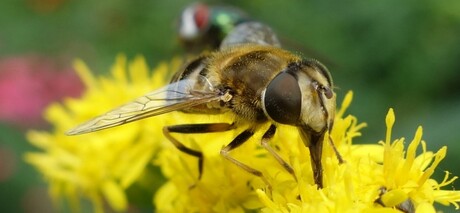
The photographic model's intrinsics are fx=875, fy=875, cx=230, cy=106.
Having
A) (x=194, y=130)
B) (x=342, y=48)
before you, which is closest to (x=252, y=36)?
(x=194, y=130)

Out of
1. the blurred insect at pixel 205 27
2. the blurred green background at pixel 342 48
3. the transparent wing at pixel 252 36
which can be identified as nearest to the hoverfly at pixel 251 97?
the transparent wing at pixel 252 36

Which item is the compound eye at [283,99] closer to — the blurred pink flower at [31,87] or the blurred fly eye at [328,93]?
the blurred fly eye at [328,93]

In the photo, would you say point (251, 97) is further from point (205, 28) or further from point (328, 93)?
point (205, 28)

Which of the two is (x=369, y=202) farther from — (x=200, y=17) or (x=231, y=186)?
(x=200, y=17)

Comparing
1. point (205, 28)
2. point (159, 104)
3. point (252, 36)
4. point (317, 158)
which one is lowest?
point (317, 158)

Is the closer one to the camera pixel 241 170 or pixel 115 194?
pixel 241 170

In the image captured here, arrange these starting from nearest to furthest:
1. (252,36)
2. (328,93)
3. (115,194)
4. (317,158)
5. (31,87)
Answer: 1. (328,93)
2. (317,158)
3. (252,36)
4. (115,194)
5. (31,87)

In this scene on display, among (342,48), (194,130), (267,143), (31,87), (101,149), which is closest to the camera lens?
(267,143)
